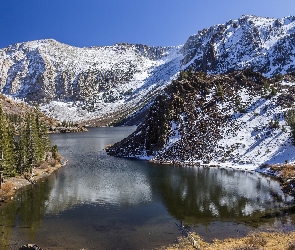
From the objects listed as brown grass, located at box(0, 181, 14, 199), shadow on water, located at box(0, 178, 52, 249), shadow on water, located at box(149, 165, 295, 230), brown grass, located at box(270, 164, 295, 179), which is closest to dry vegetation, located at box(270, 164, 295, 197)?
brown grass, located at box(270, 164, 295, 179)

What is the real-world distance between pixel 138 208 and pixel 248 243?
19.7m

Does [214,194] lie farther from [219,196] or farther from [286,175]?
[286,175]

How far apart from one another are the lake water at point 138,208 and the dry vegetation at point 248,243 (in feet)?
4.71

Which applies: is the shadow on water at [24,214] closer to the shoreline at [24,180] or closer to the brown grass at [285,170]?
the shoreline at [24,180]

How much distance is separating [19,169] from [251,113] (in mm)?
72014

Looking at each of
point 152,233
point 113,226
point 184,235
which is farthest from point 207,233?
point 113,226

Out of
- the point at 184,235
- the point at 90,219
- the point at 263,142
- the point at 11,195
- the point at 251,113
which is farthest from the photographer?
the point at 251,113

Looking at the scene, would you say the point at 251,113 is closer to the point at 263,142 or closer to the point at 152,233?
the point at 263,142

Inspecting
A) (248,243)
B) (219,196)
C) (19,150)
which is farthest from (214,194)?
(19,150)

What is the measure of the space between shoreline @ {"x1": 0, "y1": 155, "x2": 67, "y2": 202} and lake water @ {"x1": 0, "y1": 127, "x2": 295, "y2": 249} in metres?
2.01

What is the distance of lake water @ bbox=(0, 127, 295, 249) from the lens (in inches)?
1459

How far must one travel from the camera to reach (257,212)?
46312 mm

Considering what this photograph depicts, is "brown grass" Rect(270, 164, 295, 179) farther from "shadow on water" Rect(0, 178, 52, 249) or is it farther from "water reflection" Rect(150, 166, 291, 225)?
"shadow on water" Rect(0, 178, 52, 249)

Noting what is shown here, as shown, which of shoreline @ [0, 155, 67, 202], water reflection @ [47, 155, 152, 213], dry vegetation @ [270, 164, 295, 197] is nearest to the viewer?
water reflection @ [47, 155, 152, 213]
